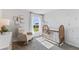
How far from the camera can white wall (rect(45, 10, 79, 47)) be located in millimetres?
1082

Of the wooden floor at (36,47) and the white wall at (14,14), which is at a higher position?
the white wall at (14,14)

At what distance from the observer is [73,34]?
1091 millimetres

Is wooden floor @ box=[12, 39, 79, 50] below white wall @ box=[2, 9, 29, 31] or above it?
below

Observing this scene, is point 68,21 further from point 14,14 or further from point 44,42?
point 14,14

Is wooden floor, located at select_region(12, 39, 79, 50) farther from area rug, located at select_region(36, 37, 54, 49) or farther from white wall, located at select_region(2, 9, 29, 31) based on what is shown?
white wall, located at select_region(2, 9, 29, 31)

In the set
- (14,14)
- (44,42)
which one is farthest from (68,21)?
(14,14)

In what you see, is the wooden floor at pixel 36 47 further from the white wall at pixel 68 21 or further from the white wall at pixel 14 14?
the white wall at pixel 14 14

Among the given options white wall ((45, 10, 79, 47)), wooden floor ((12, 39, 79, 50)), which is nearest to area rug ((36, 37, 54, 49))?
wooden floor ((12, 39, 79, 50))

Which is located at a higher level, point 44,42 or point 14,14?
point 14,14

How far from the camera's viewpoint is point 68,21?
1.09m

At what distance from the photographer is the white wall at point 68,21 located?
1.08m

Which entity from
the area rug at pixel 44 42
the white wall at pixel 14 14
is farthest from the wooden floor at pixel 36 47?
the white wall at pixel 14 14
